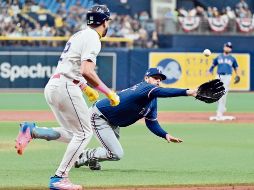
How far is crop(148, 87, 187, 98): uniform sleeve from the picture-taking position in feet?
27.0

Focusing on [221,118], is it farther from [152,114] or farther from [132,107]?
[132,107]

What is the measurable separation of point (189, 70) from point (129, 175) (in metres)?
21.0

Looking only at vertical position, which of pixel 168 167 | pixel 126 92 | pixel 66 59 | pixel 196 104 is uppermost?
pixel 66 59

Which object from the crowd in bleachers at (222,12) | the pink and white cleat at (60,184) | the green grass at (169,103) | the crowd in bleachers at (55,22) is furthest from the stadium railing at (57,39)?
the pink and white cleat at (60,184)

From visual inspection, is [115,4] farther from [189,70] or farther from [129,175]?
[129,175]

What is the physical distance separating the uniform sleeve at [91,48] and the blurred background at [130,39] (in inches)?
820

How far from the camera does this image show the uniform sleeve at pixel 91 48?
764cm

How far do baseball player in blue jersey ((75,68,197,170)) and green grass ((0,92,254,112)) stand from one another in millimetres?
11814

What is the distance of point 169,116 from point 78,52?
457 inches

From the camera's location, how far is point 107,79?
1160 inches

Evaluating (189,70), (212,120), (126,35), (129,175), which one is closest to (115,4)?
(126,35)

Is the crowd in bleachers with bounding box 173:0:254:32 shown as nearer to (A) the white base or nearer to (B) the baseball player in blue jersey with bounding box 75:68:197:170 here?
(A) the white base

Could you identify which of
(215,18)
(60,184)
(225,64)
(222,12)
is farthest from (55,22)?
(60,184)

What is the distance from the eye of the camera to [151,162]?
10.7m
